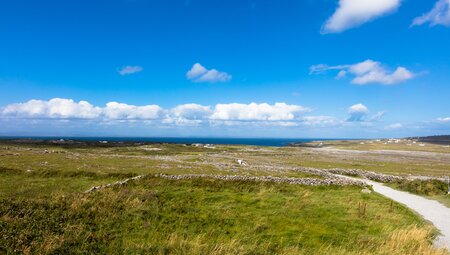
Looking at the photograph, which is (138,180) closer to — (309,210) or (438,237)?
(309,210)

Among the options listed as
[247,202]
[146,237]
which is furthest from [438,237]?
[146,237]

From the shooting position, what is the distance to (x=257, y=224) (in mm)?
21484

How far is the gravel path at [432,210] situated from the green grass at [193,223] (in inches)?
52.3

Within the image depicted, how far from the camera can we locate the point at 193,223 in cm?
2150

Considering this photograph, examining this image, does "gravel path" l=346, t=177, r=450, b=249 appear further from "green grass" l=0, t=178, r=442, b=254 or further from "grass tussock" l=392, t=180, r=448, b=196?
"grass tussock" l=392, t=180, r=448, b=196

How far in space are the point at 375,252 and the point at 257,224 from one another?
7.41 meters

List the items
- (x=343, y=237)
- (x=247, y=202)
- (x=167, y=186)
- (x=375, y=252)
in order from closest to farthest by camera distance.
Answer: (x=375, y=252), (x=343, y=237), (x=247, y=202), (x=167, y=186)

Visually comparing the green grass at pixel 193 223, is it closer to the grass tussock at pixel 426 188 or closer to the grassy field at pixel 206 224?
the grassy field at pixel 206 224

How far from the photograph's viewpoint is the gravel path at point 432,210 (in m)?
20.3

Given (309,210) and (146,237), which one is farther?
(309,210)

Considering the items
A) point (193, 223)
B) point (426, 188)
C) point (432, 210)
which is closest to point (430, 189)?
point (426, 188)

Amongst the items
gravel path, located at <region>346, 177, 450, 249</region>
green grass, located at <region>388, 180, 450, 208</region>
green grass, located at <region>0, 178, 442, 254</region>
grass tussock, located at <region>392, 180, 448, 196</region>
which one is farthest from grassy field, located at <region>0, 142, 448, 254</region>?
grass tussock, located at <region>392, 180, 448, 196</region>

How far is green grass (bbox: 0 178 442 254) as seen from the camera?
52.5 feet

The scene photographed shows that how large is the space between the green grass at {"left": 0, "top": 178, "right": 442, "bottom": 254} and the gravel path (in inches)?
52.3
